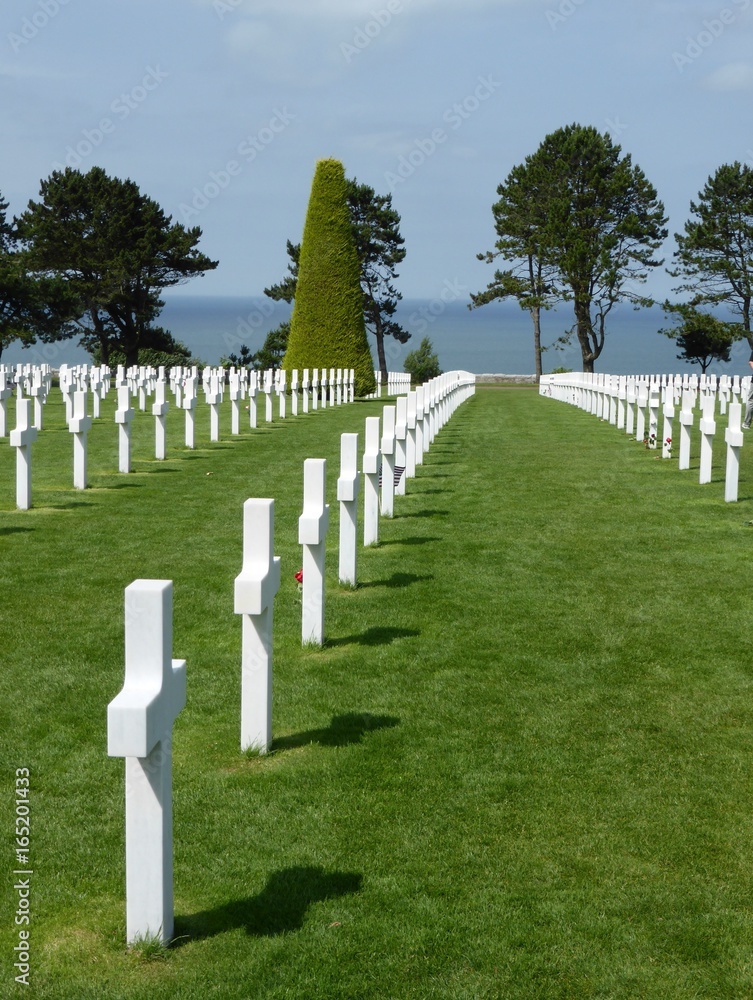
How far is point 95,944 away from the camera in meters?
3.84

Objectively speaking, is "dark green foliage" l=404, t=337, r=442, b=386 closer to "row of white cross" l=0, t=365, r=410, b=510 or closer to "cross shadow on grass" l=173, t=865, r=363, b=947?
"row of white cross" l=0, t=365, r=410, b=510

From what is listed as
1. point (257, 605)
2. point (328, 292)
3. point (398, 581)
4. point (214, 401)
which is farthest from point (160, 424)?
point (328, 292)

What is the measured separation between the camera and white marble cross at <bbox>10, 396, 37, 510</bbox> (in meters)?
12.7

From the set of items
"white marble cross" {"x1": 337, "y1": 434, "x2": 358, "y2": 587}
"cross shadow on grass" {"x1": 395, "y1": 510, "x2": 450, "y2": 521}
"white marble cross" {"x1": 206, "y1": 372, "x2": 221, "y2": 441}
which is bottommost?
"cross shadow on grass" {"x1": 395, "y1": 510, "x2": 450, "y2": 521}

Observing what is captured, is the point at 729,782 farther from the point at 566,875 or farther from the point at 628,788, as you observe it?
the point at 566,875

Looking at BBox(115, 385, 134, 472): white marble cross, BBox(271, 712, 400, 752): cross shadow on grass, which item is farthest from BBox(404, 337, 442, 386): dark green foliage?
BBox(271, 712, 400, 752): cross shadow on grass

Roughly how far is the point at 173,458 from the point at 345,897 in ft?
49.9

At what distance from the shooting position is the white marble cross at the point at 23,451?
41.6ft

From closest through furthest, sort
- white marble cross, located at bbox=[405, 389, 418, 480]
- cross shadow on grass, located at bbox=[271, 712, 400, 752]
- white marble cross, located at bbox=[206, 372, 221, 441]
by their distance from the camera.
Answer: cross shadow on grass, located at bbox=[271, 712, 400, 752] → white marble cross, located at bbox=[405, 389, 418, 480] → white marble cross, located at bbox=[206, 372, 221, 441]

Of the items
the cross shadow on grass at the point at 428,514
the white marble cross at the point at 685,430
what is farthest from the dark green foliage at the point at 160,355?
the cross shadow on grass at the point at 428,514

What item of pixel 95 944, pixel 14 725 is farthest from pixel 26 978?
pixel 14 725

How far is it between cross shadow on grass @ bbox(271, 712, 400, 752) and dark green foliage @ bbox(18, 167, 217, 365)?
5947 cm

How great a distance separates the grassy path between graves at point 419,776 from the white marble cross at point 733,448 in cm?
258

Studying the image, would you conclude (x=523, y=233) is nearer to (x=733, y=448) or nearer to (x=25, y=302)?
(x=25, y=302)
